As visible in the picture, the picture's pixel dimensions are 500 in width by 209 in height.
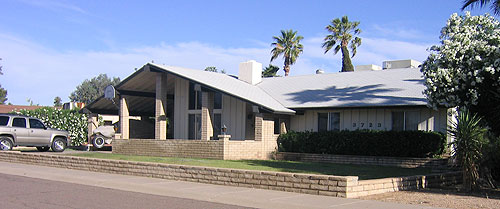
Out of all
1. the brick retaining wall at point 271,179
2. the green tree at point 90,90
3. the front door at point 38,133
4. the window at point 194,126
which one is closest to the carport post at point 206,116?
the window at point 194,126

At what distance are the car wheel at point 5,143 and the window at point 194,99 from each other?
9.01 meters

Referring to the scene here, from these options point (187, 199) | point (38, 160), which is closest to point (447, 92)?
point (187, 199)

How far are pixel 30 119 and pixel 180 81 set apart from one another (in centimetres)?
784

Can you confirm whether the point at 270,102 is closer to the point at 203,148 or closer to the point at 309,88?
the point at 309,88

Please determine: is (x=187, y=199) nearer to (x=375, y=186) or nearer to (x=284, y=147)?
(x=375, y=186)

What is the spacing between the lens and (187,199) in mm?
11648

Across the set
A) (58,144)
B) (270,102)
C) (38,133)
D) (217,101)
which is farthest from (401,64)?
(38,133)

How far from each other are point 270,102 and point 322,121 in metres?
2.67

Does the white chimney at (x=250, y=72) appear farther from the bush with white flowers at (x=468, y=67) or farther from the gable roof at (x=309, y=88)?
the bush with white flowers at (x=468, y=67)

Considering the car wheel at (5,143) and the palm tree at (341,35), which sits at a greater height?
the palm tree at (341,35)

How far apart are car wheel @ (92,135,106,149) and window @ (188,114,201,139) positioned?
5624 mm

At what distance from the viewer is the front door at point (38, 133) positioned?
82.0 ft

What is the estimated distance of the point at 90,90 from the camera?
284 ft

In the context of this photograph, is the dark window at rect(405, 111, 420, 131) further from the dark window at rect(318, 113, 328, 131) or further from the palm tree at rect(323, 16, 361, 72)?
the palm tree at rect(323, 16, 361, 72)
